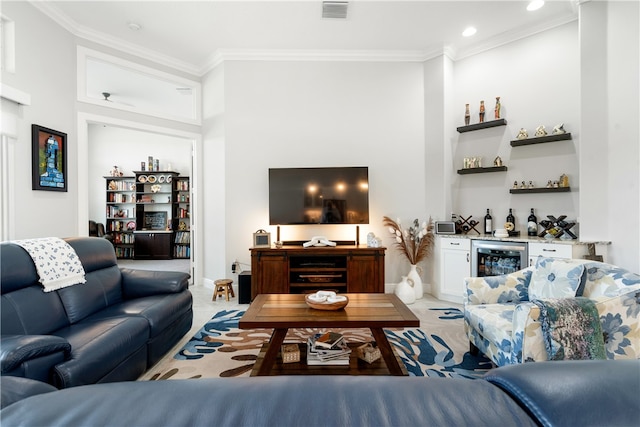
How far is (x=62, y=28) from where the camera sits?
3.44 meters

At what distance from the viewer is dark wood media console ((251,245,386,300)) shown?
3.83m

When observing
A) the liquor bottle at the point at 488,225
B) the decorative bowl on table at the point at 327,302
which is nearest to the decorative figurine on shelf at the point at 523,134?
the liquor bottle at the point at 488,225

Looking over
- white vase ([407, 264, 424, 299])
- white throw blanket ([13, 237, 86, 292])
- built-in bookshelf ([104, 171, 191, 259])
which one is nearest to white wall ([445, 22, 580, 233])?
white vase ([407, 264, 424, 299])

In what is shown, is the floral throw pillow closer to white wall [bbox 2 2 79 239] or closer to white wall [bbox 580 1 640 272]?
white wall [bbox 580 1 640 272]

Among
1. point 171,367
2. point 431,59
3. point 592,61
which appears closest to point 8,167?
point 171,367

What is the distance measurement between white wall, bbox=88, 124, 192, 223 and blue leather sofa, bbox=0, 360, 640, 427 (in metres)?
7.78

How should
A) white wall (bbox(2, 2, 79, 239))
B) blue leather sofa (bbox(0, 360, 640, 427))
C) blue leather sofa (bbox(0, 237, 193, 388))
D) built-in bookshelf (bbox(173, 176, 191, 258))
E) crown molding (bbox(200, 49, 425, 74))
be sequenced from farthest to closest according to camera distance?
built-in bookshelf (bbox(173, 176, 191, 258)) < crown molding (bbox(200, 49, 425, 74)) < white wall (bbox(2, 2, 79, 239)) < blue leather sofa (bbox(0, 237, 193, 388)) < blue leather sofa (bbox(0, 360, 640, 427))

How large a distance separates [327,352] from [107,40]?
464 cm

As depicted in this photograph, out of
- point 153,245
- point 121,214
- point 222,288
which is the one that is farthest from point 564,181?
point 121,214

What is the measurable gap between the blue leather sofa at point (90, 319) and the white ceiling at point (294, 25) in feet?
8.97

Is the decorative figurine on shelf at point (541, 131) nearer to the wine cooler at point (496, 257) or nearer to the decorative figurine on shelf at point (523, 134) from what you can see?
the decorative figurine on shelf at point (523, 134)

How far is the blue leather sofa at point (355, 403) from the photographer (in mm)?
421

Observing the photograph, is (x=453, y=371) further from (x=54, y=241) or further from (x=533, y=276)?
(x=54, y=241)

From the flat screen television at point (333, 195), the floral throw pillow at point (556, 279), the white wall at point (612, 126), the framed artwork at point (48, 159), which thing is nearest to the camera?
the floral throw pillow at point (556, 279)
